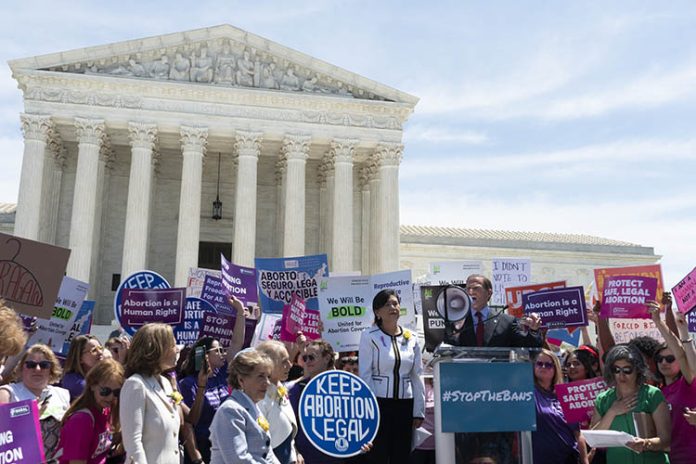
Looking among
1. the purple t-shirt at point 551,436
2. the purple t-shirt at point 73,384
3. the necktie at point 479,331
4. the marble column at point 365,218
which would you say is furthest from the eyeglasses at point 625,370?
the marble column at point 365,218

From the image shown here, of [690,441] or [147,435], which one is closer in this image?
[147,435]

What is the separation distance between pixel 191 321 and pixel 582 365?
23.7ft

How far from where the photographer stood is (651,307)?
7840mm

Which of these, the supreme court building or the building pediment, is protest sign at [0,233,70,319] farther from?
the building pediment

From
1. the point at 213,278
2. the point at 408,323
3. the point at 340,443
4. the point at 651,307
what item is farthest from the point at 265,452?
the point at 408,323

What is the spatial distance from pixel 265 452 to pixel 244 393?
0.49 metres

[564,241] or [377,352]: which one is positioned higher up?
[564,241]

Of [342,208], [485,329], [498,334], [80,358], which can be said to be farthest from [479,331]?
[342,208]

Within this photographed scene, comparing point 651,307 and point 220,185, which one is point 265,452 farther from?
point 220,185

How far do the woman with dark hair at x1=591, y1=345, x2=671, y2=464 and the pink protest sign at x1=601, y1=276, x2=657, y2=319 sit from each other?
6.31m

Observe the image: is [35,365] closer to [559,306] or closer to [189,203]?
[559,306]

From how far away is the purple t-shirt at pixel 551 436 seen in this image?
7.07m

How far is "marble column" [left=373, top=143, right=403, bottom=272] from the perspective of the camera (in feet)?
109

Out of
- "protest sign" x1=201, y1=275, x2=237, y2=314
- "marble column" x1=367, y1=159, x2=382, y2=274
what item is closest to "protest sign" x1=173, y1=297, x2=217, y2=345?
"protest sign" x1=201, y1=275, x2=237, y2=314
